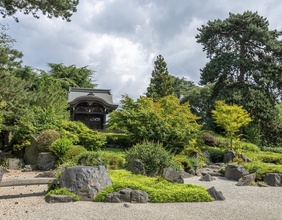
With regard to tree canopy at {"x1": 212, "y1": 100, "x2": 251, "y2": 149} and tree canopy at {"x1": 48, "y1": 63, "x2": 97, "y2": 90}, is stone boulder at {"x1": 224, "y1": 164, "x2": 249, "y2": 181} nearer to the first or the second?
tree canopy at {"x1": 212, "y1": 100, "x2": 251, "y2": 149}

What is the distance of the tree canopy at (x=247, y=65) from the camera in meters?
21.4

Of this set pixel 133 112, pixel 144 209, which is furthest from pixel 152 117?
pixel 144 209

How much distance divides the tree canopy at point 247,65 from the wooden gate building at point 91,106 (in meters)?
8.51

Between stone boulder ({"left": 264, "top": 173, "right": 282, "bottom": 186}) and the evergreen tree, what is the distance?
62.5ft

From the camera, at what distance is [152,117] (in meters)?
14.0

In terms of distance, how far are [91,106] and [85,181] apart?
16.7 meters

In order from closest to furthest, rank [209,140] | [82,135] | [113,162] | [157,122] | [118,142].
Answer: [113,162] → [82,135] → [157,122] → [118,142] → [209,140]

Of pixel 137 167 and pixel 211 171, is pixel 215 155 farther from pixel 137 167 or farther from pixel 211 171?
pixel 137 167

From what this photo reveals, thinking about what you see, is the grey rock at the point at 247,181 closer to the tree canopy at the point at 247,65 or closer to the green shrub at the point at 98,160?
the green shrub at the point at 98,160

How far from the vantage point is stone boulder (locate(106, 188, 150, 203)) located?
19.1 ft

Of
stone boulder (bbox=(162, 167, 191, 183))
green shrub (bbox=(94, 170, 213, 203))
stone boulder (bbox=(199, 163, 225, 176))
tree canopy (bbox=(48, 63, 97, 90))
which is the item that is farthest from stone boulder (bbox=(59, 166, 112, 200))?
tree canopy (bbox=(48, 63, 97, 90))

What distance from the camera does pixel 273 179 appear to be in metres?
8.94

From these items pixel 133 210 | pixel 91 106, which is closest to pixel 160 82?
pixel 91 106

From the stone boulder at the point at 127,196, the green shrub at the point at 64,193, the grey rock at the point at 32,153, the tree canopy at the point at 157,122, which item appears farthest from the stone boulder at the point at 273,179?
the grey rock at the point at 32,153
